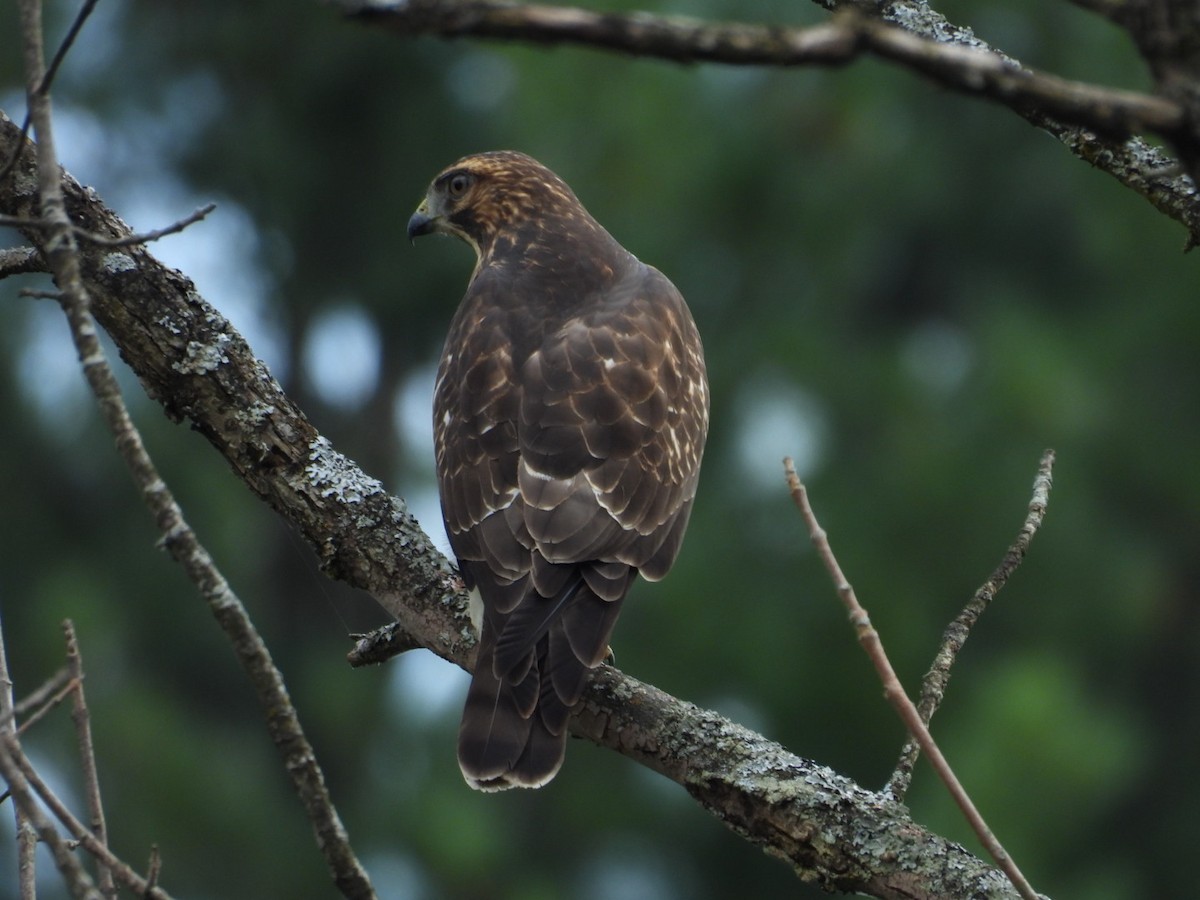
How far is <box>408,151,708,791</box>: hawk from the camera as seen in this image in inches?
123

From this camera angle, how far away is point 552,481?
11.4 ft

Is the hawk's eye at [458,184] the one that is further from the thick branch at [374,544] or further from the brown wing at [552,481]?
the thick branch at [374,544]

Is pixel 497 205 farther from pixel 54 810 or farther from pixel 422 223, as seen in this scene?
pixel 54 810

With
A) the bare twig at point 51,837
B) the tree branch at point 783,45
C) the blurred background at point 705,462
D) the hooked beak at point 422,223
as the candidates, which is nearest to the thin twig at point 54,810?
the bare twig at point 51,837

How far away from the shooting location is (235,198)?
10500mm

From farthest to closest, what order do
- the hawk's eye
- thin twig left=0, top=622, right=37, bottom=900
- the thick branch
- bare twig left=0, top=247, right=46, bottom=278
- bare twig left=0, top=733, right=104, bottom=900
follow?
the hawk's eye → bare twig left=0, top=247, right=46, bottom=278 → the thick branch → thin twig left=0, top=622, right=37, bottom=900 → bare twig left=0, top=733, right=104, bottom=900

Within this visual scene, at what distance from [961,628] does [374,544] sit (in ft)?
3.87

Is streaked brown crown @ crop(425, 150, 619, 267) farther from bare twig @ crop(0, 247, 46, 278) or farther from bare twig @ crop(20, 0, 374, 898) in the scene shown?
bare twig @ crop(20, 0, 374, 898)

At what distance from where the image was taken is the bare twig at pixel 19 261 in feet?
9.80

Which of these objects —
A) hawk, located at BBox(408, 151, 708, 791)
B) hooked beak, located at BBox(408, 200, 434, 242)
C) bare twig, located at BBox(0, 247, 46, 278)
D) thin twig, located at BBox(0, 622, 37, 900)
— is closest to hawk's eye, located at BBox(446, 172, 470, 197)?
hooked beak, located at BBox(408, 200, 434, 242)

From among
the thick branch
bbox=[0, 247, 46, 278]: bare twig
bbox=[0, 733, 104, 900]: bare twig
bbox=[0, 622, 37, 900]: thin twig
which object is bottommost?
bbox=[0, 622, 37, 900]: thin twig

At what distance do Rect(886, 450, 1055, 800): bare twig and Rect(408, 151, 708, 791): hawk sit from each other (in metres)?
0.69

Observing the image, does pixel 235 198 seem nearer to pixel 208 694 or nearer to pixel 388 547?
pixel 208 694

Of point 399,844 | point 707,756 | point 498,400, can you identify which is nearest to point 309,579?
point 399,844
